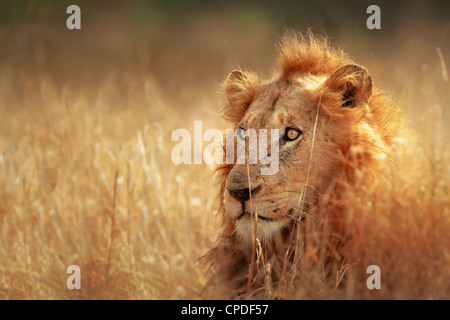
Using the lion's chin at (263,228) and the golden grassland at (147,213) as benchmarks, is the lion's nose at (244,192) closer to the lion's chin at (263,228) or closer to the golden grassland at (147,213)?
the lion's chin at (263,228)

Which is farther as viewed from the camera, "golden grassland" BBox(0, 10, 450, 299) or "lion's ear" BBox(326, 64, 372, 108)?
"lion's ear" BBox(326, 64, 372, 108)

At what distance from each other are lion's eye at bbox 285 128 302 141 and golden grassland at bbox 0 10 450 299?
54 centimetres

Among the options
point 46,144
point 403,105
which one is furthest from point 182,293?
point 46,144

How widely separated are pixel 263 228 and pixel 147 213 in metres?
2.47

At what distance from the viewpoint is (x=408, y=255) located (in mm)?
3336

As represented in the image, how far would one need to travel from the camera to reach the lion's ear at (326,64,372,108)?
149 inches

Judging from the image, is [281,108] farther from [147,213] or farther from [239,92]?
[147,213]

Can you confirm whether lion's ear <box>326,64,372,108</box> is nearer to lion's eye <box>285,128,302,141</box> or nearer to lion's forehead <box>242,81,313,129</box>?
lion's forehead <box>242,81,313,129</box>

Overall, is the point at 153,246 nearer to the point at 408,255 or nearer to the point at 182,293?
the point at 182,293

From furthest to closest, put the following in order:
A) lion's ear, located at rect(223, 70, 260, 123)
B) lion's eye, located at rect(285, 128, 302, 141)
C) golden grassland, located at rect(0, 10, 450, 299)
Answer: lion's ear, located at rect(223, 70, 260, 123) → lion's eye, located at rect(285, 128, 302, 141) → golden grassland, located at rect(0, 10, 450, 299)

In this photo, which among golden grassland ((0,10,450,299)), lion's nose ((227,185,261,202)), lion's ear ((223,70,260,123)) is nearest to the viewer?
golden grassland ((0,10,450,299))

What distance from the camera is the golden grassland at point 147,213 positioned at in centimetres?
342

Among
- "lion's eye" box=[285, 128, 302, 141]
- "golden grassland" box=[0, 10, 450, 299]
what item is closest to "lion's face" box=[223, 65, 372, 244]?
"lion's eye" box=[285, 128, 302, 141]

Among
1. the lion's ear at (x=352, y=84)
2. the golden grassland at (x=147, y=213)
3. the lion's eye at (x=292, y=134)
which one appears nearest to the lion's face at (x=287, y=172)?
the lion's eye at (x=292, y=134)
